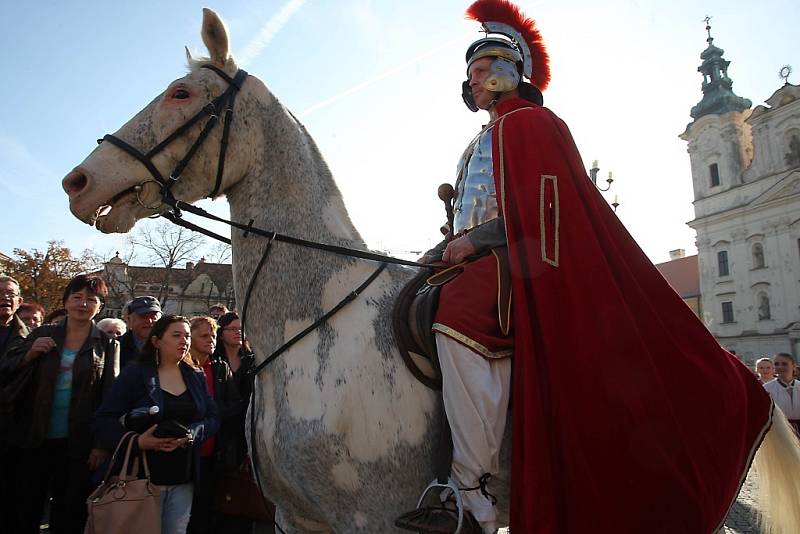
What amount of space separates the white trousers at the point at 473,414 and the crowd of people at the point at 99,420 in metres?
2.45

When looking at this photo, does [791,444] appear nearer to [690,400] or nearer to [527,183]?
[690,400]

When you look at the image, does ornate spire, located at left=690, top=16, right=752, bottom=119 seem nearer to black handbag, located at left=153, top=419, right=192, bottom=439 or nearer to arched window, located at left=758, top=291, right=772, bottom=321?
arched window, located at left=758, top=291, right=772, bottom=321

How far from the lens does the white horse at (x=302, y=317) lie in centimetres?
280

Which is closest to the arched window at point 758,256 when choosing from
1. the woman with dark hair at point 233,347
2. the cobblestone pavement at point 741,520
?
the cobblestone pavement at point 741,520

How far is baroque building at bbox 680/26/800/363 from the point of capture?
143 feet

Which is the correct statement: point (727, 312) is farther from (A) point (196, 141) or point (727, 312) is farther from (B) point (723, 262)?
(A) point (196, 141)

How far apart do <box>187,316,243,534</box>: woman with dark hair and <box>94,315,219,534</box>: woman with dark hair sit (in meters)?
0.48

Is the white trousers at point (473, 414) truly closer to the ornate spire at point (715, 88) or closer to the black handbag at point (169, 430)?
the black handbag at point (169, 430)

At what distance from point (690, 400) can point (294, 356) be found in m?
2.09

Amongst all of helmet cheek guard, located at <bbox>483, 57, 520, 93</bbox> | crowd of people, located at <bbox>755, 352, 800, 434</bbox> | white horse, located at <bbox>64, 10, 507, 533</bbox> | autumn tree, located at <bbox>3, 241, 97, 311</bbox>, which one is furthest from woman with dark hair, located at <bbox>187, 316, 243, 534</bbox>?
autumn tree, located at <bbox>3, 241, 97, 311</bbox>

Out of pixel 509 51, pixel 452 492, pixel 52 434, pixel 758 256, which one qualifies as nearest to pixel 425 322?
pixel 452 492

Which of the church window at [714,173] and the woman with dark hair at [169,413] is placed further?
the church window at [714,173]

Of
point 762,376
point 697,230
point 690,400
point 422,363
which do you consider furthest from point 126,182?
point 697,230

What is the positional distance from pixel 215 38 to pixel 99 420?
297 cm
